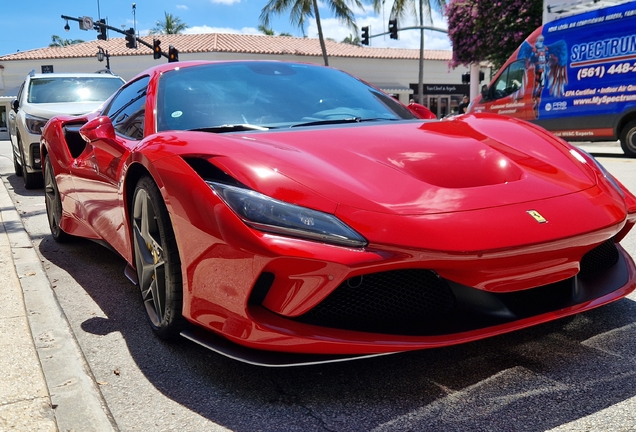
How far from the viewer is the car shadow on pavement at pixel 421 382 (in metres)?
2.03

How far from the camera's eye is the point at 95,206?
371 cm

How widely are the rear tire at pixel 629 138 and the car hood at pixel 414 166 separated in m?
9.67

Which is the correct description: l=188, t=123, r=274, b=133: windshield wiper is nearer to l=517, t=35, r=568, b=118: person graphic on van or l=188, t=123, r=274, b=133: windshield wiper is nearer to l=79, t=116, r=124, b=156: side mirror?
l=79, t=116, r=124, b=156: side mirror

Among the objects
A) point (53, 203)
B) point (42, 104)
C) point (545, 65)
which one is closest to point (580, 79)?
point (545, 65)

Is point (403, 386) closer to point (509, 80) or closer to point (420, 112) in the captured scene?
point (420, 112)

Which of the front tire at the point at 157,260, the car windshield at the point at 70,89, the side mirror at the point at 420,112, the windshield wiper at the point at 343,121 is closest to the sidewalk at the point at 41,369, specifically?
the front tire at the point at 157,260

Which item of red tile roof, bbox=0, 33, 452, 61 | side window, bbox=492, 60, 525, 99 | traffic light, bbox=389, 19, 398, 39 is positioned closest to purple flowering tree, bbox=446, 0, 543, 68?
traffic light, bbox=389, 19, 398, 39

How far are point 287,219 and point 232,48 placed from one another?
126ft

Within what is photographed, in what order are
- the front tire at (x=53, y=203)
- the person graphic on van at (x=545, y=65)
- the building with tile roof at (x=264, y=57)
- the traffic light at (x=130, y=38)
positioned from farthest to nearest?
the building with tile roof at (x=264, y=57) < the traffic light at (x=130, y=38) < the person graphic on van at (x=545, y=65) < the front tire at (x=53, y=203)

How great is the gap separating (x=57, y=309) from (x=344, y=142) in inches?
67.3

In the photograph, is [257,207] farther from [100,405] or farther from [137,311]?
[137,311]

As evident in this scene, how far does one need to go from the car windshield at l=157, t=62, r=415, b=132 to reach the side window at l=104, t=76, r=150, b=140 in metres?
0.16

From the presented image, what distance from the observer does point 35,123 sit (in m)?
8.50

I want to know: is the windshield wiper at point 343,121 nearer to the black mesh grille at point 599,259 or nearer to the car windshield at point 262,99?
the car windshield at point 262,99
